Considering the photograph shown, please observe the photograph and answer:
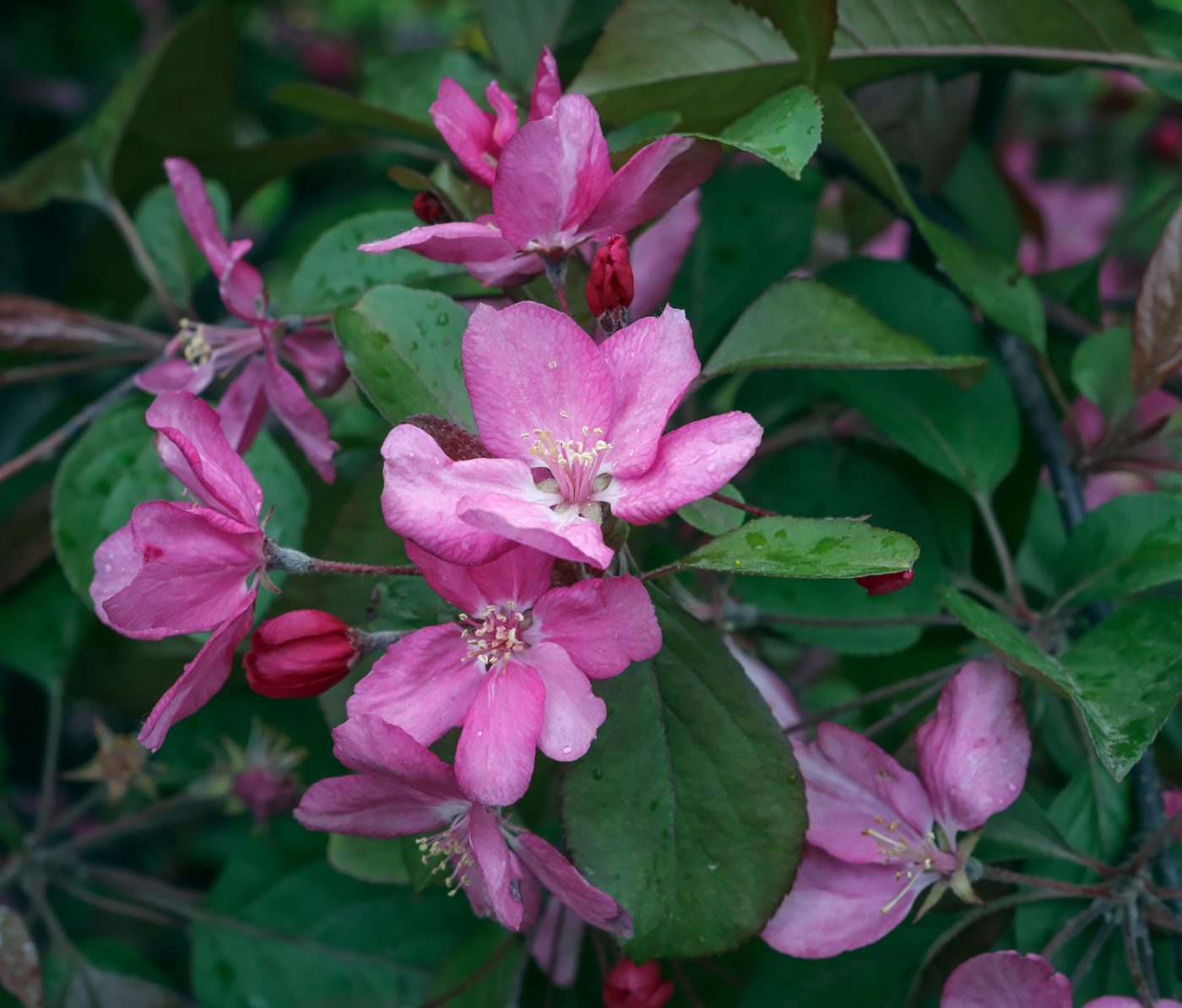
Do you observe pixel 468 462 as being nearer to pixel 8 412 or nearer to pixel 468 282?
pixel 468 282

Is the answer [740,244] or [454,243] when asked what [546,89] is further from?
[740,244]

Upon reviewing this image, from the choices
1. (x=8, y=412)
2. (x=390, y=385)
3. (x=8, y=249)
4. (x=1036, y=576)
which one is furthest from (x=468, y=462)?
(x=8, y=249)

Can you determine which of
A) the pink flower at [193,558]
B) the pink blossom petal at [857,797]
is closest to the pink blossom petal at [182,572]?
the pink flower at [193,558]

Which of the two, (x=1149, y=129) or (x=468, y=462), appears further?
(x=1149, y=129)

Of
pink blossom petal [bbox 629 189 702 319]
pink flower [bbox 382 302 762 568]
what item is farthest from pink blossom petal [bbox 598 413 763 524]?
pink blossom petal [bbox 629 189 702 319]

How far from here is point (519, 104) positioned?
95cm

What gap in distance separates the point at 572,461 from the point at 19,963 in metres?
0.74

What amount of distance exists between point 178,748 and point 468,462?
1022 mm

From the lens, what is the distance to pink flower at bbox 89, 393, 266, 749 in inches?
22.8

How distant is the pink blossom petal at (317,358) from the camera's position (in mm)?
806

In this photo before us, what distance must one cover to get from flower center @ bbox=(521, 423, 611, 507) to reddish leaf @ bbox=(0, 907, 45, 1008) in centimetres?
71

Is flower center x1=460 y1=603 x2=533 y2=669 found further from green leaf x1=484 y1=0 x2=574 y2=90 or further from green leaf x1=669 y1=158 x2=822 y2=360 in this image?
green leaf x1=484 y1=0 x2=574 y2=90

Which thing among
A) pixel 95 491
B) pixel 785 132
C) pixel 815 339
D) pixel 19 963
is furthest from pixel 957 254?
pixel 19 963

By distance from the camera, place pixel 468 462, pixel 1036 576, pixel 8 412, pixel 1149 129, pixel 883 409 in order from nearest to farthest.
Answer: pixel 468 462 < pixel 883 409 < pixel 1036 576 < pixel 8 412 < pixel 1149 129
